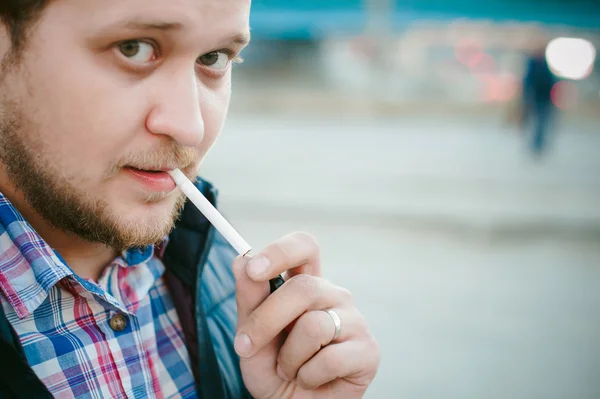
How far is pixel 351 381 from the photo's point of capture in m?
1.24

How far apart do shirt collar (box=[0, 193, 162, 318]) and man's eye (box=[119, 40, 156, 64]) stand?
36 cm

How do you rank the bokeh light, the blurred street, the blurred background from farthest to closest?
the bokeh light
the blurred background
the blurred street

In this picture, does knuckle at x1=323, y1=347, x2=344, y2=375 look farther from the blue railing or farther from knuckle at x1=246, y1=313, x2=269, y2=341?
the blue railing

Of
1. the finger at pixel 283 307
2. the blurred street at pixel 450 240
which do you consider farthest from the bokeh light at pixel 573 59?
the finger at pixel 283 307

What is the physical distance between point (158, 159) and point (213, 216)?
0.16 m

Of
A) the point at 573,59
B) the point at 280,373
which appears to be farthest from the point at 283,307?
the point at 573,59

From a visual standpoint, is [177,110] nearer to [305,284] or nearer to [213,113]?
[213,113]

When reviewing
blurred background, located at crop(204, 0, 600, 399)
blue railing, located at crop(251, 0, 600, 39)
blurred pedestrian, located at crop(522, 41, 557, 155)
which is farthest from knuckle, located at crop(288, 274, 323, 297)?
blurred pedestrian, located at crop(522, 41, 557, 155)

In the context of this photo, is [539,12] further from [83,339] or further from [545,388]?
[83,339]

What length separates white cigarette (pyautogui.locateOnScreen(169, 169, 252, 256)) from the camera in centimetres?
117

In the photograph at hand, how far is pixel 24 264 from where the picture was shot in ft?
3.67

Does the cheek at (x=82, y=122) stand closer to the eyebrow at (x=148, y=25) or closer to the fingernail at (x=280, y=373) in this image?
the eyebrow at (x=148, y=25)

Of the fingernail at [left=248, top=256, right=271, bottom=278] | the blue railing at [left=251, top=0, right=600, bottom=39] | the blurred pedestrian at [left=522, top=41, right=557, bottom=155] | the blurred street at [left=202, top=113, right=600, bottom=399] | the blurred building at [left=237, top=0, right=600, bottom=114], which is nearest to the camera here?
the fingernail at [left=248, top=256, right=271, bottom=278]

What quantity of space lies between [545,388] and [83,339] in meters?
3.21
